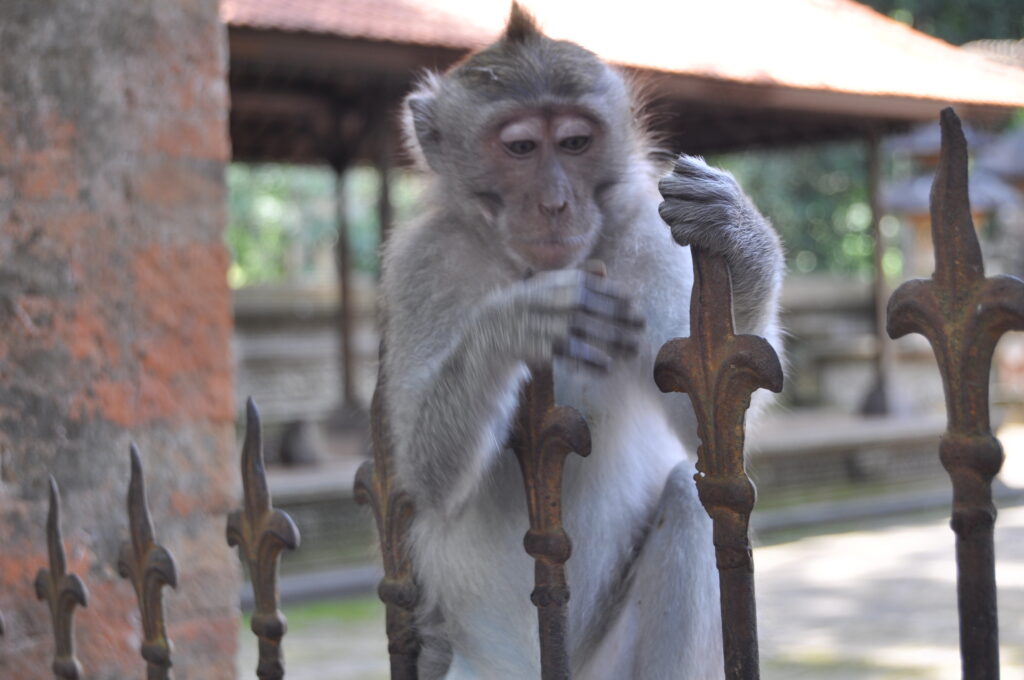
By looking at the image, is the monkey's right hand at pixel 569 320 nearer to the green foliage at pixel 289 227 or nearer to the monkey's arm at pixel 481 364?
the monkey's arm at pixel 481 364

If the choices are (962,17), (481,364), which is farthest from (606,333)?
(962,17)

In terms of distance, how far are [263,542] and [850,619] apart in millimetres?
3799

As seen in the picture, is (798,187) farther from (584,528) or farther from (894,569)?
(584,528)

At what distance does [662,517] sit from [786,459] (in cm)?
674

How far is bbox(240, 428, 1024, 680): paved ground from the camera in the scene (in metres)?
4.18

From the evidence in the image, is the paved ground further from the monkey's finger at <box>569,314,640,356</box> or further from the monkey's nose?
the monkey's finger at <box>569,314,640,356</box>

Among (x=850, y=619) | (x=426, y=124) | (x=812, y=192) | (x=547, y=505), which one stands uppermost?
(x=812, y=192)

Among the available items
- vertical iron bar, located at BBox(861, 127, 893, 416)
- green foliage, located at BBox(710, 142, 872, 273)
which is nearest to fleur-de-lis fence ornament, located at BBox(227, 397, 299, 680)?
vertical iron bar, located at BBox(861, 127, 893, 416)

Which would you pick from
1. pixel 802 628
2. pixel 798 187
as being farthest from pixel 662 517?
pixel 798 187

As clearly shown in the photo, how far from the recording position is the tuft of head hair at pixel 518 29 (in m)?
2.48

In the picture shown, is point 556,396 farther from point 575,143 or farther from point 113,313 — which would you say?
point 113,313

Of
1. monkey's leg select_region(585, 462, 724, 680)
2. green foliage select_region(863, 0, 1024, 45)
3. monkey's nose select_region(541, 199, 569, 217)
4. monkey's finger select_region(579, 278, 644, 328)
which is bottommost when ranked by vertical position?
monkey's leg select_region(585, 462, 724, 680)

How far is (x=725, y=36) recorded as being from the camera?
8188mm

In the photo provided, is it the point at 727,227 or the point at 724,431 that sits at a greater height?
the point at 727,227
